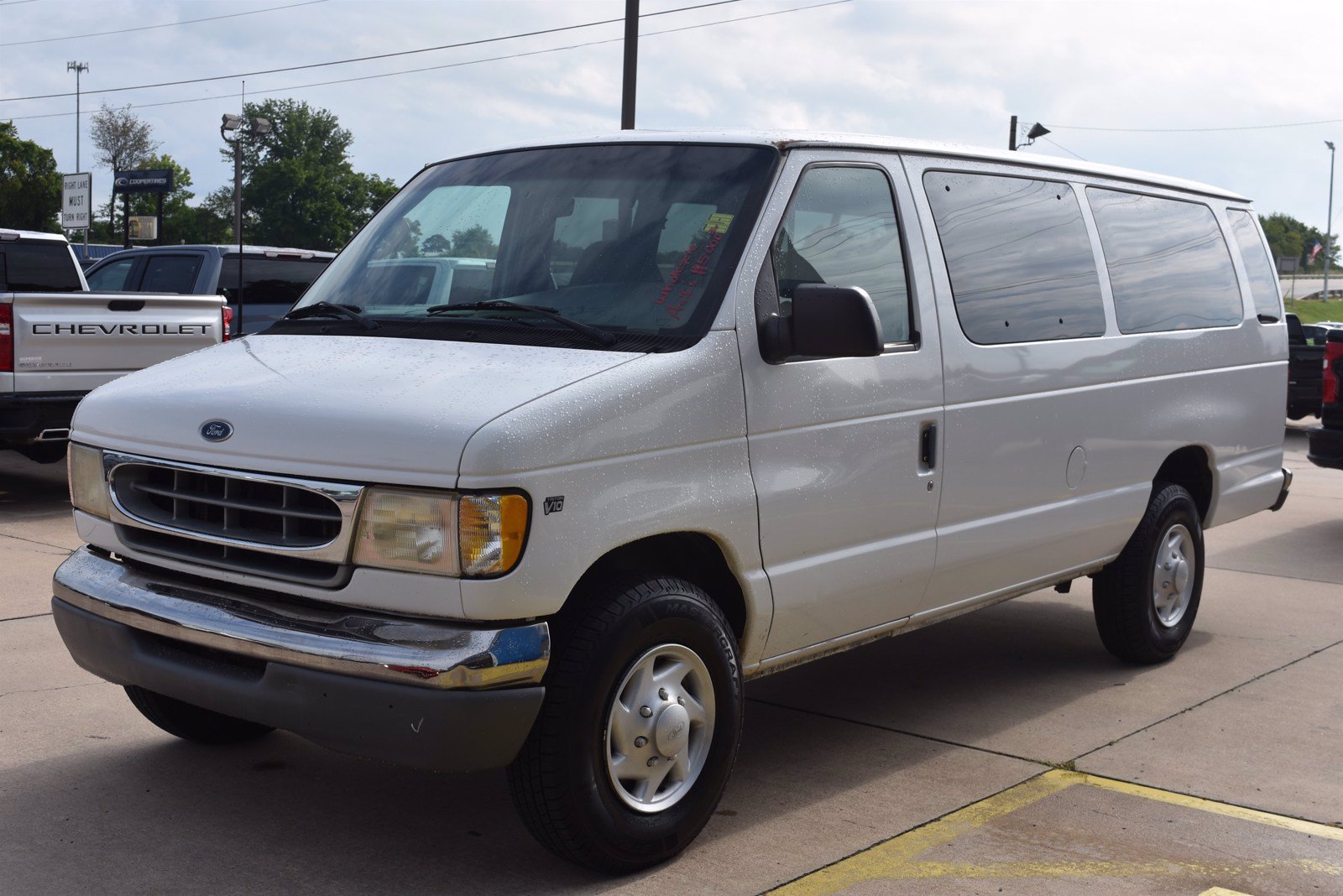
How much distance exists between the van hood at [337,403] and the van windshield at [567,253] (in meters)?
0.17

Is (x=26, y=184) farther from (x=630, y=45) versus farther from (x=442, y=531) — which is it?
(x=442, y=531)

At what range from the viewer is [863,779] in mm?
4805

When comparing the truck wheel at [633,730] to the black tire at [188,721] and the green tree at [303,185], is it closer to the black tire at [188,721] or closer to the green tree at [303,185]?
the black tire at [188,721]

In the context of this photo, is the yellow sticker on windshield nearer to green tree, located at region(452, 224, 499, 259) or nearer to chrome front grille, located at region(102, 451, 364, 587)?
green tree, located at region(452, 224, 499, 259)

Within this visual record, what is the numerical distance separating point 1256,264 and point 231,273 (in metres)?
9.22

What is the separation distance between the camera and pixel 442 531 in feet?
11.3

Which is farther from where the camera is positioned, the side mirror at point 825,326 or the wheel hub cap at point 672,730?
the side mirror at point 825,326

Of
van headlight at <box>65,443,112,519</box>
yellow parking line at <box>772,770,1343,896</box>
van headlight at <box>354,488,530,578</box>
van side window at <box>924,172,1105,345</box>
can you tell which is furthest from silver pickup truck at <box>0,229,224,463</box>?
yellow parking line at <box>772,770,1343,896</box>

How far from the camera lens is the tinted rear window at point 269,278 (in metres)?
13.1

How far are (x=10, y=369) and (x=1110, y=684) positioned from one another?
300 inches

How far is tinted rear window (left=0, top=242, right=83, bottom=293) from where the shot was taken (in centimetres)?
1122

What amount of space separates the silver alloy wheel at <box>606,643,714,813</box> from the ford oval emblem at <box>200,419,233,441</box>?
123cm

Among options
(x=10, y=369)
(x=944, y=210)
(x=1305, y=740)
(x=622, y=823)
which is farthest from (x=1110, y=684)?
(x=10, y=369)

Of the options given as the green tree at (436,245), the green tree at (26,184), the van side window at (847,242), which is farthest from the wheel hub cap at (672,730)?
the green tree at (26,184)
